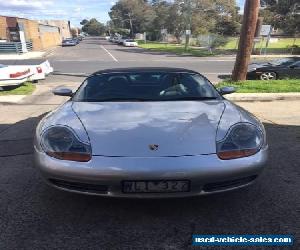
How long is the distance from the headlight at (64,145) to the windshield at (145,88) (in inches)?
37.3

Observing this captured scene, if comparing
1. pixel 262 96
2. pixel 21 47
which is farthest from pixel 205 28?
pixel 262 96

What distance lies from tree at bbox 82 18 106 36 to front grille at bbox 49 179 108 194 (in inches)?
6980

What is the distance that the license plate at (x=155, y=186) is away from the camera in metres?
2.96

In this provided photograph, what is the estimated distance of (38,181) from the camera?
4117mm

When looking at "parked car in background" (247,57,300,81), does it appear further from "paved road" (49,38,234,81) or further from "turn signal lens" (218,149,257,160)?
"turn signal lens" (218,149,257,160)

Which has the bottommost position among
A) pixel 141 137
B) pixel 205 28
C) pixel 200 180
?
pixel 205 28

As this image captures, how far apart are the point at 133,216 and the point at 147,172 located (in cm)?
58

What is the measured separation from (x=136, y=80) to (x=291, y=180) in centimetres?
214

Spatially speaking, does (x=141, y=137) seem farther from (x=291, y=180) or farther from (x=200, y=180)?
(x=291, y=180)

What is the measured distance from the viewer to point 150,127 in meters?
3.32

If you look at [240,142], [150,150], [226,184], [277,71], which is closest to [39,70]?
[277,71]

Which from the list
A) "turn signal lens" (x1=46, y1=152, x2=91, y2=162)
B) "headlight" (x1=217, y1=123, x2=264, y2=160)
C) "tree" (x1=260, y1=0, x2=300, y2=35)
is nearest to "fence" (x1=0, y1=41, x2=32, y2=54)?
"tree" (x1=260, y1=0, x2=300, y2=35)

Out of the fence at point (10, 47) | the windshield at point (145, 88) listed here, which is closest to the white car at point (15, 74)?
the windshield at point (145, 88)

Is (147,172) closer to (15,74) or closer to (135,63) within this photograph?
(15,74)
